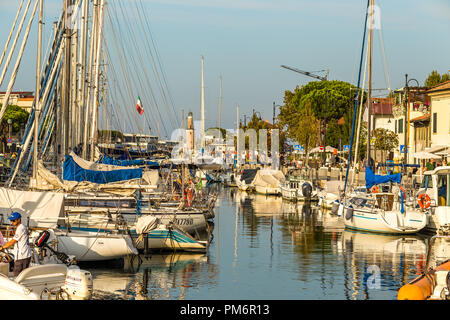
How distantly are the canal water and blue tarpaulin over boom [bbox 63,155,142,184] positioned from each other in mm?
5488

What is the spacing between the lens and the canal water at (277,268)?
24.0 meters

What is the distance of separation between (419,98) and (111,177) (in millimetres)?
58439

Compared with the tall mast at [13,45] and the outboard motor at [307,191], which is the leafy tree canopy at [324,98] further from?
the tall mast at [13,45]

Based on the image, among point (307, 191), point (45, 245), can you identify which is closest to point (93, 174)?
point (45, 245)

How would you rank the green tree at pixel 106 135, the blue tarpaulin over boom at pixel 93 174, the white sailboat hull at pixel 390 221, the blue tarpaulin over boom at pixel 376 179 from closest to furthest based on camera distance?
1. the blue tarpaulin over boom at pixel 93 174
2. the white sailboat hull at pixel 390 221
3. the blue tarpaulin over boom at pixel 376 179
4. the green tree at pixel 106 135

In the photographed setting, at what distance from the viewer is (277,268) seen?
29.3 m

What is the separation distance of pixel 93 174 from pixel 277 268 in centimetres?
1201

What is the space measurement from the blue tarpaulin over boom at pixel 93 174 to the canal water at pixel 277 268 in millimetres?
5488

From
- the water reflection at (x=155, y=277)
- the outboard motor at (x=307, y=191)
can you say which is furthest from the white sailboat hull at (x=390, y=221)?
the outboard motor at (x=307, y=191)

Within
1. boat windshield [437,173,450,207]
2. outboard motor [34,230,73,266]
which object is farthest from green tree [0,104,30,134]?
outboard motor [34,230,73,266]

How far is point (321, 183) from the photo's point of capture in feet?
236

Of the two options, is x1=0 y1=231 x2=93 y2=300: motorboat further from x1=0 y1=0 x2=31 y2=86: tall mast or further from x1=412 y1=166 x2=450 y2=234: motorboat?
x1=412 y1=166 x2=450 y2=234: motorboat

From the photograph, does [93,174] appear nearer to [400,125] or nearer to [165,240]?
[165,240]

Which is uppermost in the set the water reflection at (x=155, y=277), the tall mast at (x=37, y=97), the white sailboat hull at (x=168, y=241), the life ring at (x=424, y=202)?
the tall mast at (x=37, y=97)
